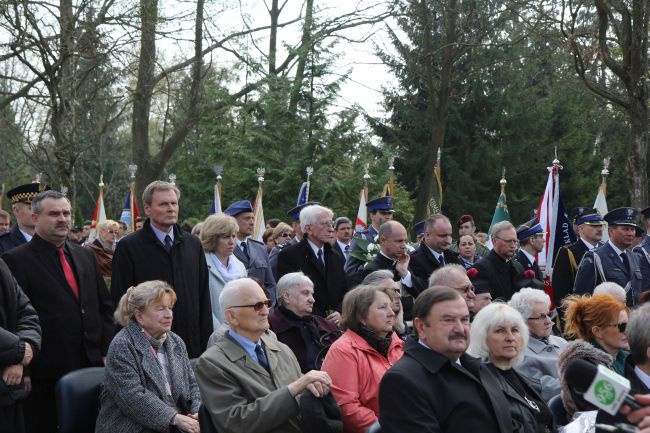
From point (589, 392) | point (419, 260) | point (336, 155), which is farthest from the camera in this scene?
point (336, 155)

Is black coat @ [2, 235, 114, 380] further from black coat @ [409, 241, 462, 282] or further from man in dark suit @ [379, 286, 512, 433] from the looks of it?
black coat @ [409, 241, 462, 282]

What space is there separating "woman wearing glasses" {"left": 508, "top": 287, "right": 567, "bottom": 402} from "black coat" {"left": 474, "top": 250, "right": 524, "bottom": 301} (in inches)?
82.4

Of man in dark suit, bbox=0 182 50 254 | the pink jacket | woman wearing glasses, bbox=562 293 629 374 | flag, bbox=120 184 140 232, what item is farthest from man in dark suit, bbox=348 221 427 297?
flag, bbox=120 184 140 232

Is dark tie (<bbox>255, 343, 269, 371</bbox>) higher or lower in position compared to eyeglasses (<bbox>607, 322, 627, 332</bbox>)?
lower

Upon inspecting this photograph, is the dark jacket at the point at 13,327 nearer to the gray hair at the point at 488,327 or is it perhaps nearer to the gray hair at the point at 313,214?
the gray hair at the point at 488,327

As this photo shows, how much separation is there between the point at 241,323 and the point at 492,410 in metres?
1.68

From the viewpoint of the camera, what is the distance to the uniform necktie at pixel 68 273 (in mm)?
6445

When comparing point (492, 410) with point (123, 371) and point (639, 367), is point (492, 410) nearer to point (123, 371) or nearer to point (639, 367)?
Result: point (639, 367)

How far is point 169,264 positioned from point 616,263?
4801mm

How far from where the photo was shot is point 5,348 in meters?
5.49

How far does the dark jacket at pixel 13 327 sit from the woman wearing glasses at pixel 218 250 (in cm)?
191

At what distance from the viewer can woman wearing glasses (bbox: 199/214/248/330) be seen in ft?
24.8

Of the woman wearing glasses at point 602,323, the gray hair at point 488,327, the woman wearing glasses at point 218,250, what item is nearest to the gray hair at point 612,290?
the woman wearing glasses at point 602,323

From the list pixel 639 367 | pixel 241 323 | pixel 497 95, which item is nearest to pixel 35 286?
pixel 241 323
